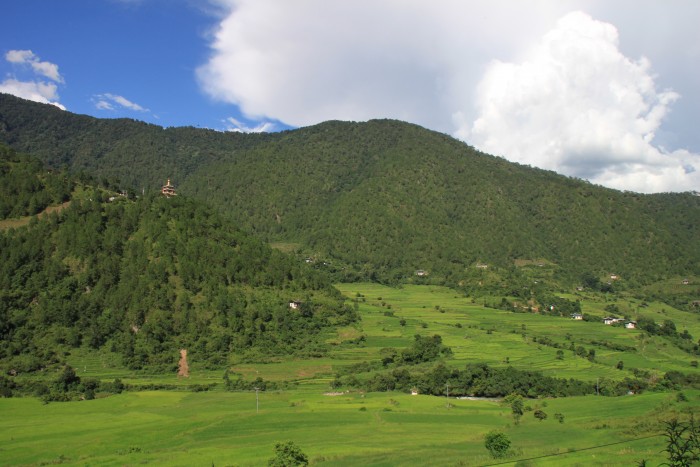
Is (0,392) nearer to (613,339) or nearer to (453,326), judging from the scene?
(453,326)

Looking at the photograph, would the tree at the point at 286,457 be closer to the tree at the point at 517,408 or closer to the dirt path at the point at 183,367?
the tree at the point at 517,408

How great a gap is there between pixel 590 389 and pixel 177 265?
7010 cm

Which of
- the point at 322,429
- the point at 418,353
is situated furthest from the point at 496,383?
the point at 322,429

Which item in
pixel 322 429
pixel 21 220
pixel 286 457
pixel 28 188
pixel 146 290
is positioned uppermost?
pixel 28 188

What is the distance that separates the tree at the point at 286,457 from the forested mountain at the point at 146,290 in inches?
1770

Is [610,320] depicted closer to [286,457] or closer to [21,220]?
[286,457]

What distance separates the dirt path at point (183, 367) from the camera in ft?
254

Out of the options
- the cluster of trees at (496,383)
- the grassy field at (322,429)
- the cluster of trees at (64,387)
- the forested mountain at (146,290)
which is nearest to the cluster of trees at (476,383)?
the cluster of trees at (496,383)

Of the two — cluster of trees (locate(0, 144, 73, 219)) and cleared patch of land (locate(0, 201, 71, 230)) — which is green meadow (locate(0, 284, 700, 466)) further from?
cluster of trees (locate(0, 144, 73, 219))

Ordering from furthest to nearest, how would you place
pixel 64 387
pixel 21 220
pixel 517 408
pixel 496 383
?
pixel 21 220
pixel 496 383
pixel 64 387
pixel 517 408

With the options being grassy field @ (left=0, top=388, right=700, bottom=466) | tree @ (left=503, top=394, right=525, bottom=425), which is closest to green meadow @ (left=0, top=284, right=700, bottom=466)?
grassy field @ (left=0, top=388, right=700, bottom=466)

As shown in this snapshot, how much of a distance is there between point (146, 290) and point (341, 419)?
5145cm

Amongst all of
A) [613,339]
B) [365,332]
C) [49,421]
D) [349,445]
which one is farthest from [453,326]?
[49,421]

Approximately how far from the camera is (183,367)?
7950cm
